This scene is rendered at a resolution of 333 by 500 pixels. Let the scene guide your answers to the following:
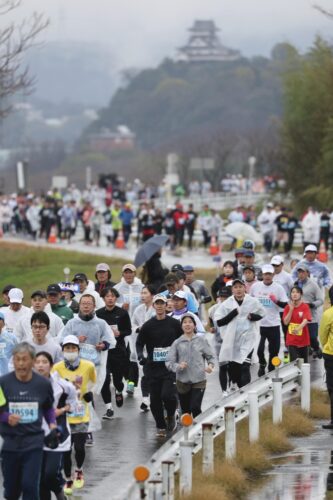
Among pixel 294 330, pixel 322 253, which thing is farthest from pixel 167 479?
pixel 322 253

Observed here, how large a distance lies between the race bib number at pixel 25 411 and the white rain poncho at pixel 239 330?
21.7 feet

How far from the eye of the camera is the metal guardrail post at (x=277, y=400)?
18172 millimetres

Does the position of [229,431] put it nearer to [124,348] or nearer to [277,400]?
[277,400]

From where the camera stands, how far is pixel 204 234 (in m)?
51.0

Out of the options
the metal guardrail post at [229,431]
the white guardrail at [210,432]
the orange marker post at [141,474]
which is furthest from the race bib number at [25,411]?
the metal guardrail post at [229,431]

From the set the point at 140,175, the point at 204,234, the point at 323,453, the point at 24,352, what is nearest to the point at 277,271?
the point at 323,453

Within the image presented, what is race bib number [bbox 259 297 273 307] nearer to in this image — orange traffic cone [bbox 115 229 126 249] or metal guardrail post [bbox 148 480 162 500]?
metal guardrail post [bbox 148 480 162 500]

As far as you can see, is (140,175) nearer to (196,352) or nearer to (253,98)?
(253,98)

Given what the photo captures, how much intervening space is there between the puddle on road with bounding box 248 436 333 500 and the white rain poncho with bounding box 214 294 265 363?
78.2 inches

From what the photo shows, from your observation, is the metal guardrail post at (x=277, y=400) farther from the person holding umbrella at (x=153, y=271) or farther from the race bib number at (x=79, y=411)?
the person holding umbrella at (x=153, y=271)

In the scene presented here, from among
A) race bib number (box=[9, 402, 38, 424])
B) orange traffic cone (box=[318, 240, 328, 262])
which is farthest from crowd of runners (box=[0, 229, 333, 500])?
orange traffic cone (box=[318, 240, 328, 262])

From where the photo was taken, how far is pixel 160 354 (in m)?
17.6

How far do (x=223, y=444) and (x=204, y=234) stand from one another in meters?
34.1

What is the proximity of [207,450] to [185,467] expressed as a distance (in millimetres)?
999
